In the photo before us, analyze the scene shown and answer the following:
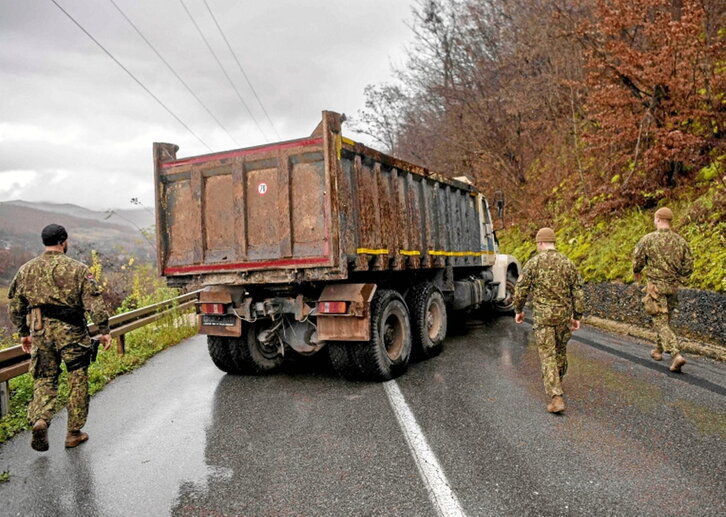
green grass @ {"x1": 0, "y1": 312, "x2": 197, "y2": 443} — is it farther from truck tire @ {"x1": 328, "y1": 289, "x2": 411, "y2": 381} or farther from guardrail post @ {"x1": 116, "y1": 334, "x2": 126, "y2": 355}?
truck tire @ {"x1": 328, "y1": 289, "x2": 411, "y2": 381}

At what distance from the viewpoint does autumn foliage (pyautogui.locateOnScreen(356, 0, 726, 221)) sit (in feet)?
29.8

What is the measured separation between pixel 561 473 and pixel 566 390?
2.04 meters

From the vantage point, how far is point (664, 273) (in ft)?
19.4

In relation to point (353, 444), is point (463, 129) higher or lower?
higher

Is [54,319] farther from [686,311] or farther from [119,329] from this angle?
[686,311]

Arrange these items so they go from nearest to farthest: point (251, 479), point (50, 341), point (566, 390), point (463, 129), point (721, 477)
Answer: point (721, 477), point (251, 479), point (50, 341), point (566, 390), point (463, 129)

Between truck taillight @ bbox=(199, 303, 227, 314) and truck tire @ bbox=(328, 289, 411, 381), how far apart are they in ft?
4.57

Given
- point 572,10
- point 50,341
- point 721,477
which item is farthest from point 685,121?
point 50,341

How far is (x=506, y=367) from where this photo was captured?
6.05 meters

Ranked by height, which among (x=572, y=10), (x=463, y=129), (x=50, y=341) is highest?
(x=572, y=10)

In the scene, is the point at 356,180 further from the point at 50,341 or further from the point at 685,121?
the point at 685,121

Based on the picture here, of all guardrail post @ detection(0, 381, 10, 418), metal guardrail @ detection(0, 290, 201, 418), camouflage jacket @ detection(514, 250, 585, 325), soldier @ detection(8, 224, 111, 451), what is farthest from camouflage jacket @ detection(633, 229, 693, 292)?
guardrail post @ detection(0, 381, 10, 418)

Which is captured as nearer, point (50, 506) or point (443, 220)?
point (50, 506)

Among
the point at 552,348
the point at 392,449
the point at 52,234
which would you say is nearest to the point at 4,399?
the point at 52,234
